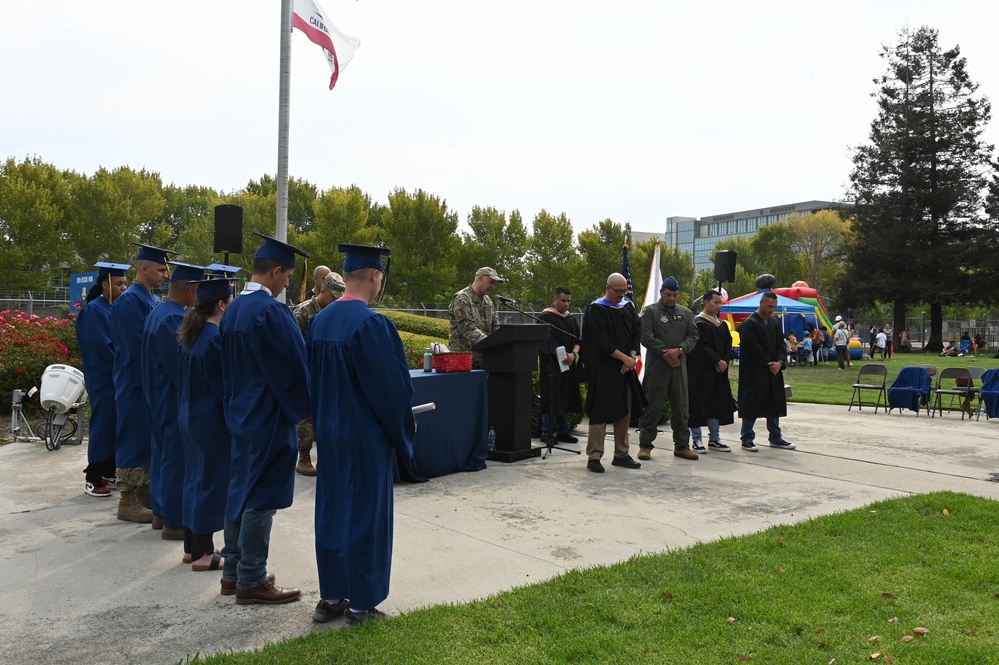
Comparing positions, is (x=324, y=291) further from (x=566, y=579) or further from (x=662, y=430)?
(x=662, y=430)

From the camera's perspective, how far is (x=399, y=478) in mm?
7816

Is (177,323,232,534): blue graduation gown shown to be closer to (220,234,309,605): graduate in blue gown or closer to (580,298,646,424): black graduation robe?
(220,234,309,605): graduate in blue gown

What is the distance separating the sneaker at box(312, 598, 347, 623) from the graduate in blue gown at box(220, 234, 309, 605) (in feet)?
1.19

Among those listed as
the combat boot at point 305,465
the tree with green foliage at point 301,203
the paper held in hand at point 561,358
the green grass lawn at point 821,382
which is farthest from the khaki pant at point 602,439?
the tree with green foliage at point 301,203

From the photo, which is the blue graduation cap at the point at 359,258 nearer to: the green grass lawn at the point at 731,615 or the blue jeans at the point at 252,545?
the blue jeans at the point at 252,545

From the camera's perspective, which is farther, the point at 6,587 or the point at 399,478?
the point at 399,478

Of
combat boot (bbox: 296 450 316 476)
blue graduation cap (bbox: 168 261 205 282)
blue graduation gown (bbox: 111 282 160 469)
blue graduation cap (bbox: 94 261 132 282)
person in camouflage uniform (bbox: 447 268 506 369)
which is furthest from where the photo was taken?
person in camouflage uniform (bbox: 447 268 506 369)

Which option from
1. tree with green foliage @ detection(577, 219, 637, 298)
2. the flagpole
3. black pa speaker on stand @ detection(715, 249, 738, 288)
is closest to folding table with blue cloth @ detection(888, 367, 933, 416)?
black pa speaker on stand @ detection(715, 249, 738, 288)

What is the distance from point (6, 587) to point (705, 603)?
13.4 ft

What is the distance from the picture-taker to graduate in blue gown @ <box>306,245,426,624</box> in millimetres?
4109

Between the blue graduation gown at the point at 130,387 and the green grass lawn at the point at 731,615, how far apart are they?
2.95m

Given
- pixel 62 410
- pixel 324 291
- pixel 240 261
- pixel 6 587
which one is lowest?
pixel 6 587

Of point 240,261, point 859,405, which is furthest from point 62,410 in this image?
point 240,261

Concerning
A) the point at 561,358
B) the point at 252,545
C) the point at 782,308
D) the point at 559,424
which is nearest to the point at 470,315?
the point at 561,358
